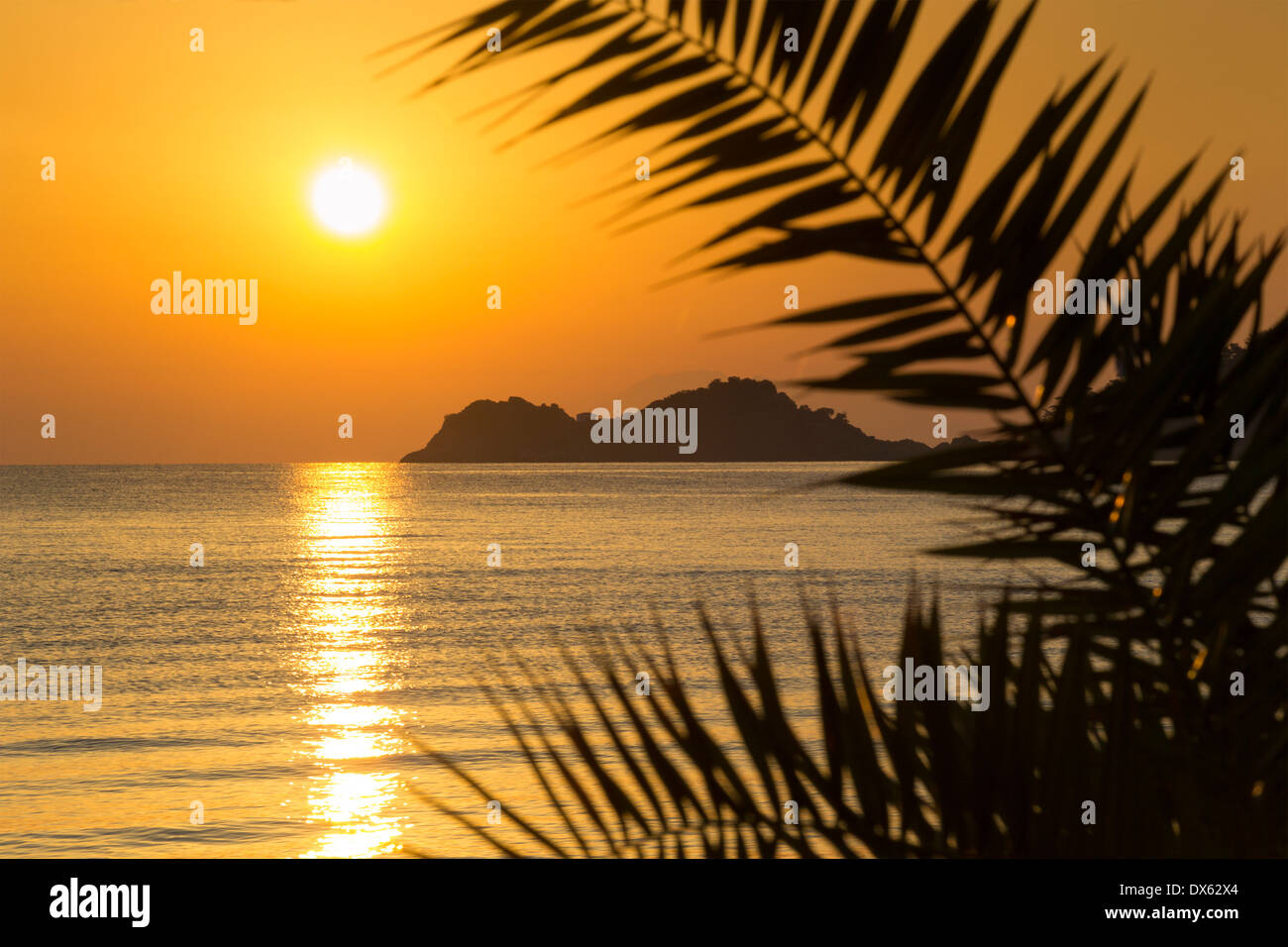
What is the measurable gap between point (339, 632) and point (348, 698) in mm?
9615

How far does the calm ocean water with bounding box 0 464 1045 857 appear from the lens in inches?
602

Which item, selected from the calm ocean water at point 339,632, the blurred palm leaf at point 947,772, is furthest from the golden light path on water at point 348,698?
the blurred palm leaf at point 947,772

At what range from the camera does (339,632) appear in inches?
1356

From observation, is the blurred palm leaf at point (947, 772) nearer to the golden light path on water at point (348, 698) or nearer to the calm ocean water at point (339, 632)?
the calm ocean water at point (339, 632)

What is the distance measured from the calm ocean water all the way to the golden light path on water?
0.08 m

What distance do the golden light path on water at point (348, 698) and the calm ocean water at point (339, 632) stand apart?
83mm

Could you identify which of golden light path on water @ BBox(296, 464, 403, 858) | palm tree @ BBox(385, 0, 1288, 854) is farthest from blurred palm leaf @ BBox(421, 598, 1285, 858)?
golden light path on water @ BBox(296, 464, 403, 858)

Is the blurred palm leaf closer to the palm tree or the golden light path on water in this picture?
the palm tree

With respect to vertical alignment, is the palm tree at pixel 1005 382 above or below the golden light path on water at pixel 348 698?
above

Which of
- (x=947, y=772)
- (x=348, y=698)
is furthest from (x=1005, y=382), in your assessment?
(x=348, y=698)

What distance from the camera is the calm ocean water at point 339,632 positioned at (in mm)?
15297

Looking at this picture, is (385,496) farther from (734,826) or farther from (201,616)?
(734,826)

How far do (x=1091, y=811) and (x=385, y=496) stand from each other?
112803mm

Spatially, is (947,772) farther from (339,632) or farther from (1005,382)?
(339,632)
